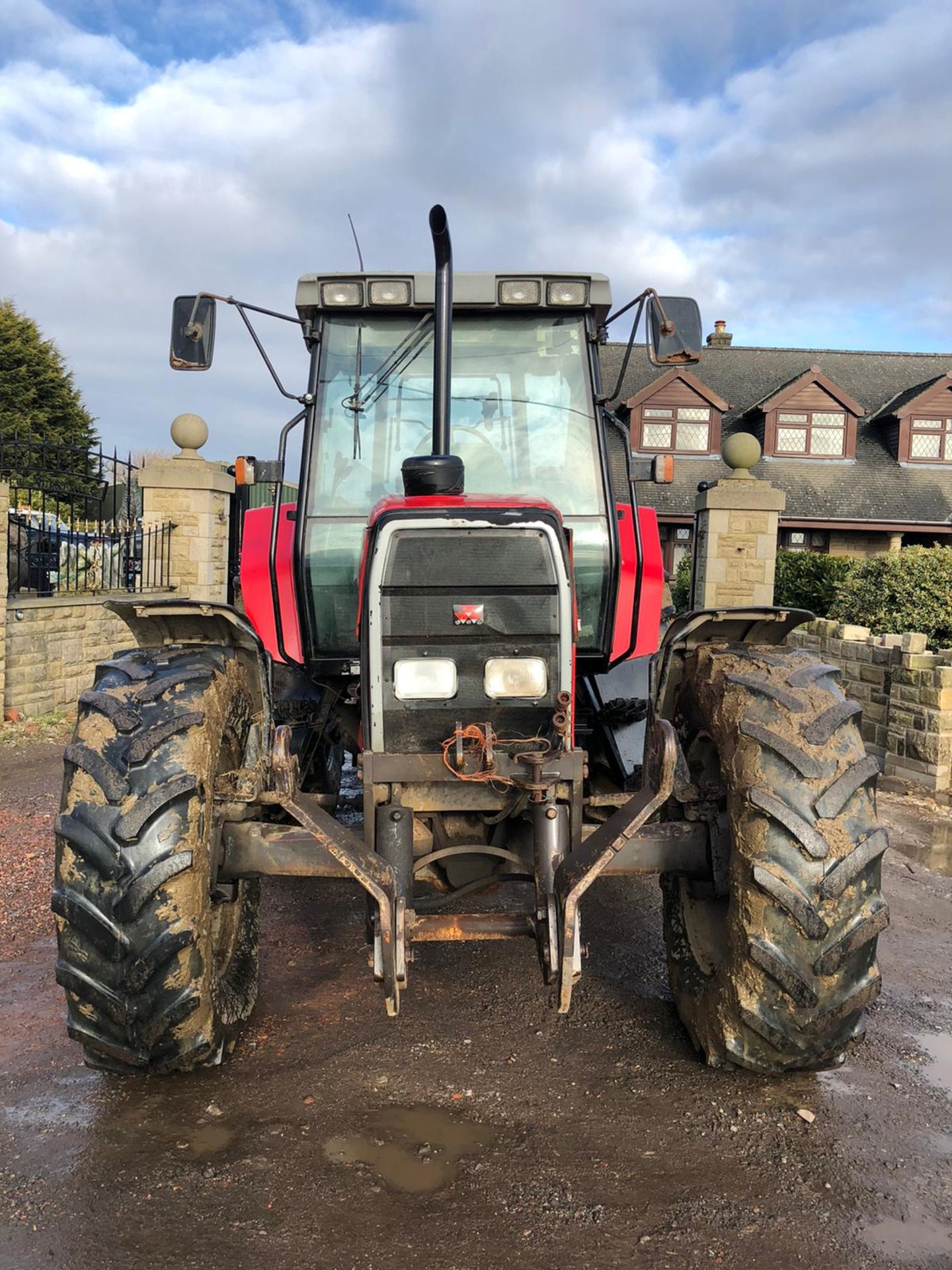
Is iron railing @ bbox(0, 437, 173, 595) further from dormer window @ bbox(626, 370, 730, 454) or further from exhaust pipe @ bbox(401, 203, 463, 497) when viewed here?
dormer window @ bbox(626, 370, 730, 454)

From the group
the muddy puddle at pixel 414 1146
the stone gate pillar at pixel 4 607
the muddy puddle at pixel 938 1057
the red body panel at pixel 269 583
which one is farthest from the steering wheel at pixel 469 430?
the stone gate pillar at pixel 4 607

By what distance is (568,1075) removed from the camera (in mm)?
3234

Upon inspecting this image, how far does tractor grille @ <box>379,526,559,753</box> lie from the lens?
121 inches

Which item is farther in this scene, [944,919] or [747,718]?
[944,919]

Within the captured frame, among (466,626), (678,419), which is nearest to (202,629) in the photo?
(466,626)

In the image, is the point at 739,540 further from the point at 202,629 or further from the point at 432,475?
the point at 202,629

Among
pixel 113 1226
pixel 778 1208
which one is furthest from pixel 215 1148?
pixel 778 1208

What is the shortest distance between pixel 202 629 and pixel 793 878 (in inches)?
86.9

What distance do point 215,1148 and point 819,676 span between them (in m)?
2.38

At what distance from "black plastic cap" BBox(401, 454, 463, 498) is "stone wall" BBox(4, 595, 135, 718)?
681cm

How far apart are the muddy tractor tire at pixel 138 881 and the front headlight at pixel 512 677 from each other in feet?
3.02

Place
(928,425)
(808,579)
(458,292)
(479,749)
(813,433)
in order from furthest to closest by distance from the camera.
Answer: (813,433) → (928,425) → (808,579) → (458,292) → (479,749)

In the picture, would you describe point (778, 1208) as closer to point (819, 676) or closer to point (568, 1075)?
point (568, 1075)

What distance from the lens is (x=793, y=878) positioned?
279cm
